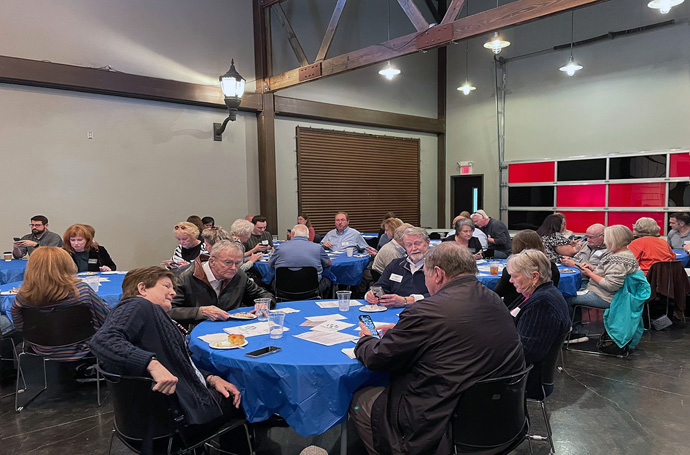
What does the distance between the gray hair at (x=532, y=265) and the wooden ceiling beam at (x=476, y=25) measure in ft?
11.4

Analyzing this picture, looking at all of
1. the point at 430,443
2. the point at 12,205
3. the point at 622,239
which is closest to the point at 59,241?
the point at 12,205

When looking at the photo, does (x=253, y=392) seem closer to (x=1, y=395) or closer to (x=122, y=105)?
(x=1, y=395)

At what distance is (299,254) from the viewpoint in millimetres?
5219

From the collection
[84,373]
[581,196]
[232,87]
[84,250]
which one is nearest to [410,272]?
[84,373]

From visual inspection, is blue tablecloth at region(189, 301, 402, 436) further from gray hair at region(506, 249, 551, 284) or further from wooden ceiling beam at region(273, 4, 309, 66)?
wooden ceiling beam at region(273, 4, 309, 66)

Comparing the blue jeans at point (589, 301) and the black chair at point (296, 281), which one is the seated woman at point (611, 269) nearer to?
the blue jeans at point (589, 301)

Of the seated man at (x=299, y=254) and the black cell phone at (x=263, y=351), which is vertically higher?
the seated man at (x=299, y=254)

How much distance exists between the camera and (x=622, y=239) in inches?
177

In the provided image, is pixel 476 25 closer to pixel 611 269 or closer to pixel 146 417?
pixel 611 269

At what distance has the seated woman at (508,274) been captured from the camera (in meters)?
3.96

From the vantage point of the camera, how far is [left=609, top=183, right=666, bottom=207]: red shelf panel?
8.54 meters

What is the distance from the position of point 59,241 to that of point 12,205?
3.63ft

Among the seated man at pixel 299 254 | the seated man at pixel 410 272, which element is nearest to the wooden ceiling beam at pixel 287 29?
the seated man at pixel 299 254

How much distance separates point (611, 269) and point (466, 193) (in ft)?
24.3
